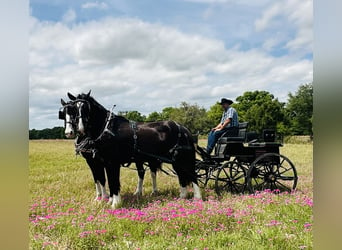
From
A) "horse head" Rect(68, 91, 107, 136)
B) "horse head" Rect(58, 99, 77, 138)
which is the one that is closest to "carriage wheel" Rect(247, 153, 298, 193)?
"horse head" Rect(68, 91, 107, 136)

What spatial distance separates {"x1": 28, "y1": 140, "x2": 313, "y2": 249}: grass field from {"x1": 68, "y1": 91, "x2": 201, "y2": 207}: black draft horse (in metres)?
0.64

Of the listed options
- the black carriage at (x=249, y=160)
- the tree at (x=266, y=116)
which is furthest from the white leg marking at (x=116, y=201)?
the tree at (x=266, y=116)

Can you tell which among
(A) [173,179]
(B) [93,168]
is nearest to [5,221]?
(B) [93,168]

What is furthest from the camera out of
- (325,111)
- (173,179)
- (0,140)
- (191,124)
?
(191,124)

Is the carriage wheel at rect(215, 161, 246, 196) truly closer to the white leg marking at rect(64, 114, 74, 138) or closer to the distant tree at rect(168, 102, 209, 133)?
the white leg marking at rect(64, 114, 74, 138)

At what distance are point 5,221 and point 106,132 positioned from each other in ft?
12.9

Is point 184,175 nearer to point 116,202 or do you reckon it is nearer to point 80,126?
point 116,202

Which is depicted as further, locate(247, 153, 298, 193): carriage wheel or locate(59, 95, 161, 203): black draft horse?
locate(247, 153, 298, 193): carriage wheel

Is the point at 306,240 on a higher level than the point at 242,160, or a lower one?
lower

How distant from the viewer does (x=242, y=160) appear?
678 centimetres

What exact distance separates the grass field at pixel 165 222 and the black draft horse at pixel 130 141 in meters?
0.64

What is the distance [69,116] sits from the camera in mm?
5168

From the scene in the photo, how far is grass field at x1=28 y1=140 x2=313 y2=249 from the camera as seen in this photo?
3.59 metres

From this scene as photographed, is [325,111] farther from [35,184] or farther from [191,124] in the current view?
[191,124]
